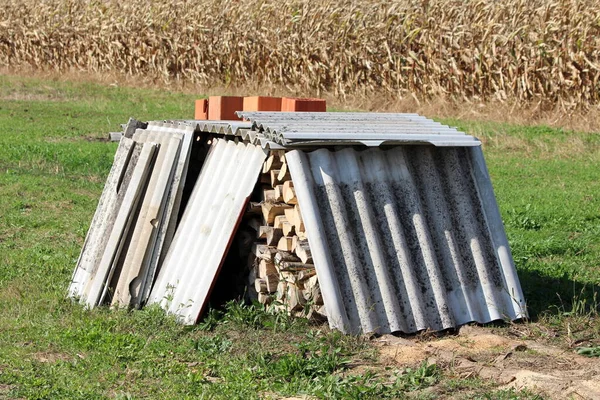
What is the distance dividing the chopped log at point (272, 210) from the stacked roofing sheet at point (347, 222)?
248 millimetres

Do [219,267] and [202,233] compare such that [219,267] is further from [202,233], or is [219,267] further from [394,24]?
[394,24]

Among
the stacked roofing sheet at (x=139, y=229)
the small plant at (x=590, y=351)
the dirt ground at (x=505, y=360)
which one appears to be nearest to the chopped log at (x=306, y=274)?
the dirt ground at (x=505, y=360)

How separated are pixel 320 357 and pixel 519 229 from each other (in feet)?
16.4

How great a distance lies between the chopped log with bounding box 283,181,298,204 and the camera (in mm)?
6777

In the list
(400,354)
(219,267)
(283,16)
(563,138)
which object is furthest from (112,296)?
(283,16)

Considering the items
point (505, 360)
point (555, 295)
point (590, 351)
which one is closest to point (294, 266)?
point (505, 360)

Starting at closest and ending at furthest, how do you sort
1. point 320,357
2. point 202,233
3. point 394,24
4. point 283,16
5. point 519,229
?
point 320,357
point 202,233
point 519,229
point 394,24
point 283,16

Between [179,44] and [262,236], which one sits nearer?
[262,236]

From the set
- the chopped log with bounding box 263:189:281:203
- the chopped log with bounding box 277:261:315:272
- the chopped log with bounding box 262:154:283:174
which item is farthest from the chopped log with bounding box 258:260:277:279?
the chopped log with bounding box 262:154:283:174

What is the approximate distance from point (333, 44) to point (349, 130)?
16247mm

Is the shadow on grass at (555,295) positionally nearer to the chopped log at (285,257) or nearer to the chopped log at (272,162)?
the chopped log at (285,257)

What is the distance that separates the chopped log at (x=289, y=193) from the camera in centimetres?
678

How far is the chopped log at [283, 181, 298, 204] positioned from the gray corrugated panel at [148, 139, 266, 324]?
251 mm

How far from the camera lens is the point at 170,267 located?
738 cm
